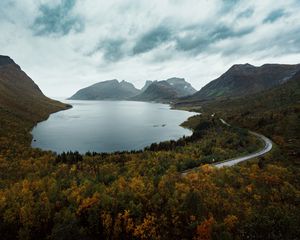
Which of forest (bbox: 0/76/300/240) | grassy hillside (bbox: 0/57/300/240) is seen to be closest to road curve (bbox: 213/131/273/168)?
forest (bbox: 0/76/300/240)

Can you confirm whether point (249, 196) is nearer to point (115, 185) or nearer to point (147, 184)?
point (147, 184)

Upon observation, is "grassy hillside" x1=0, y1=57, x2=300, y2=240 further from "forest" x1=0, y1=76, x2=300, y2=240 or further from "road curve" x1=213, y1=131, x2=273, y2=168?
"road curve" x1=213, y1=131, x2=273, y2=168

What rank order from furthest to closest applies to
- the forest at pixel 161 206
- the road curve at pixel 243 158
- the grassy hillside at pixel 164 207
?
the road curve at pixel 243 158 → the forest at pixel 161 206 → the grassy hillside at pixel 164 207

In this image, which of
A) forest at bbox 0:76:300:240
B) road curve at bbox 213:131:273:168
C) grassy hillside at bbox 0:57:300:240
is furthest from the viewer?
road curve at bbox 213:131:273:168

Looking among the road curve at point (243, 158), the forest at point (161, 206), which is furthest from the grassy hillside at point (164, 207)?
the road curve at point (243, 158)

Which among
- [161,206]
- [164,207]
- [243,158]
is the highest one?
[164,207]

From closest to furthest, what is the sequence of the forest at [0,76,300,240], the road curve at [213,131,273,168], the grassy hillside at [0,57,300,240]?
the grassy hillside at [0,57,300,240] < the forest at [0,76,300,240] < the road curve at [213,131,273,168]

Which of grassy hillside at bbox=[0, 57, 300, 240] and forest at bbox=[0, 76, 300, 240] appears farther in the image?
forest at bbox=[0, 76, 300, 240]

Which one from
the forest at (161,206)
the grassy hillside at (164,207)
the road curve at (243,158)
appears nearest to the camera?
the grassy hillside at (164,207)

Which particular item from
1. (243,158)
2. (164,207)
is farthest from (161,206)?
(243,158)

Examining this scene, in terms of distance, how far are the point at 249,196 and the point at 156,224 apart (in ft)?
79.4

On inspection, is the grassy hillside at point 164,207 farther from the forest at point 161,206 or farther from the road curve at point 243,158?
the road curve at point 243,158

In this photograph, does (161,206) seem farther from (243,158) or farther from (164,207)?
(243,158)

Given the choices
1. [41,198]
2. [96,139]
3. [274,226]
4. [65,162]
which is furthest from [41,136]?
[274,226]
